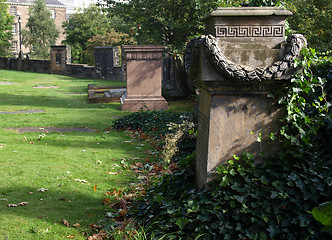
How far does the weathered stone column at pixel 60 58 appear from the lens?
3183 centimetres

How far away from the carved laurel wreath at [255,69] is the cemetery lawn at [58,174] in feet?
7.17

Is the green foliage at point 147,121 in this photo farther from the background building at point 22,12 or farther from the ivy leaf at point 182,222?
the background building at point 22,12

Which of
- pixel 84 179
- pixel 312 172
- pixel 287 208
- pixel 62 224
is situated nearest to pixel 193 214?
pixel 287 208

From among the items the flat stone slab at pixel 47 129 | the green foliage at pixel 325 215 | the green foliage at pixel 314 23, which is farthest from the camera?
the green foliage at pixel 314 23

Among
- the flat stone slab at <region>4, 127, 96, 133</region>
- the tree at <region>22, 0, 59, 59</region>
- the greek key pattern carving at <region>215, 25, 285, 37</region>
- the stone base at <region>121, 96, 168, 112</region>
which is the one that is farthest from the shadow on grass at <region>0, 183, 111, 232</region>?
the tree at <region>22, 0, 59, 59</region>

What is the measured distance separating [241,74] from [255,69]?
0.16 metres

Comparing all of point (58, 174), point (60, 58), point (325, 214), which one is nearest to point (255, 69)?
point (325, 214)

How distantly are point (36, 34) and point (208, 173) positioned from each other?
2112 inches

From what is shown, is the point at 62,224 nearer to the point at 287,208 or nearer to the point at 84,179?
the point at 84,179

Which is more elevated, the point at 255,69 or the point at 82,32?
the point at 82,32

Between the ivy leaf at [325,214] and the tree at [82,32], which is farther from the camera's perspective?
the tree at [82,32]

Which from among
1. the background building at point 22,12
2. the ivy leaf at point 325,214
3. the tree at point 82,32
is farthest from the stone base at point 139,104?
the background building at point 22,12

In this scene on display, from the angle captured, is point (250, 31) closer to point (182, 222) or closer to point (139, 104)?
point (182, 222)

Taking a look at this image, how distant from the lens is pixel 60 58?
106ft
